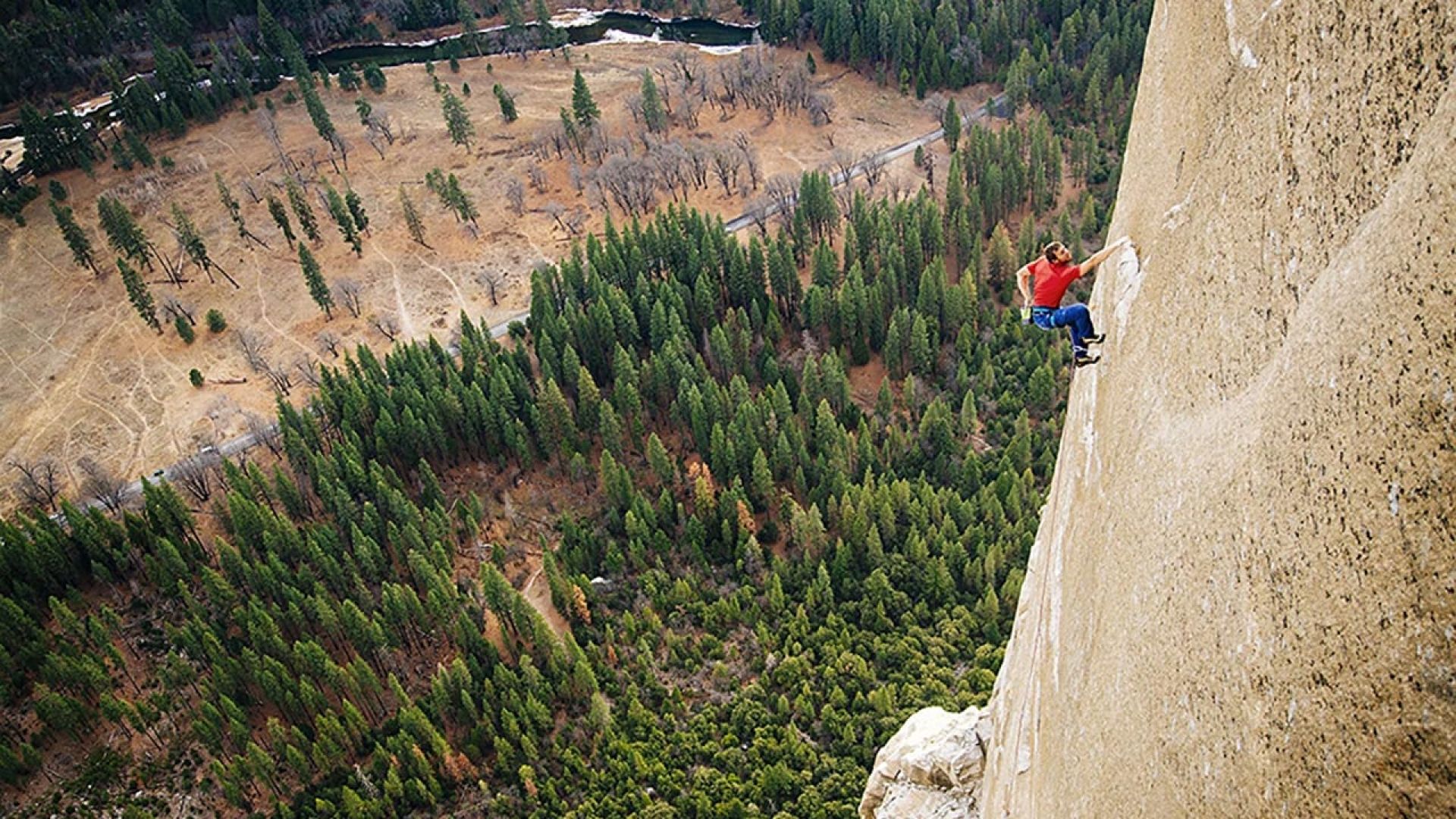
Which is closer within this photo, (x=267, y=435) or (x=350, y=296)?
(x=267, y=435)

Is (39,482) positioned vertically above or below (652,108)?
below

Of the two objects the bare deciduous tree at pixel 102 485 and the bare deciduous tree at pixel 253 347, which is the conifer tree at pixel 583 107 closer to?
the bare deciduous tree at pixel 253 347

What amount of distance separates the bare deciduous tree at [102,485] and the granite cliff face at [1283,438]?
65.5 meters

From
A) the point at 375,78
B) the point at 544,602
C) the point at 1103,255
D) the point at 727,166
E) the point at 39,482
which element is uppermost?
the point at 1103,255

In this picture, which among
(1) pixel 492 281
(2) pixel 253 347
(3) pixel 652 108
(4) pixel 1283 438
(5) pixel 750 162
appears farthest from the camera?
(3) pixel 652 108

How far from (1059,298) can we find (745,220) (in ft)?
241

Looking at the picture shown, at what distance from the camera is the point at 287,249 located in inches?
3479

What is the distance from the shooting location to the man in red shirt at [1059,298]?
14.8 metres

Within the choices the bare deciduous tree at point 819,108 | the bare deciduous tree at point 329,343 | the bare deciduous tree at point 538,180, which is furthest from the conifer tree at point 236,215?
the bare deciduous tree at point 819,108

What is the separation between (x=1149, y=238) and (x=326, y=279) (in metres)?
82.8

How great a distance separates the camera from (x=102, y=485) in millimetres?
61812

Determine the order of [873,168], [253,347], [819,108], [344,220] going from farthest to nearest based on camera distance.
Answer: [819,108]
[873,168]
[344,220]
[253,347]

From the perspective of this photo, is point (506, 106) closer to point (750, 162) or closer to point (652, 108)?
point (652, 108)

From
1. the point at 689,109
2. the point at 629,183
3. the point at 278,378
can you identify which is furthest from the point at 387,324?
the point at 689,109
